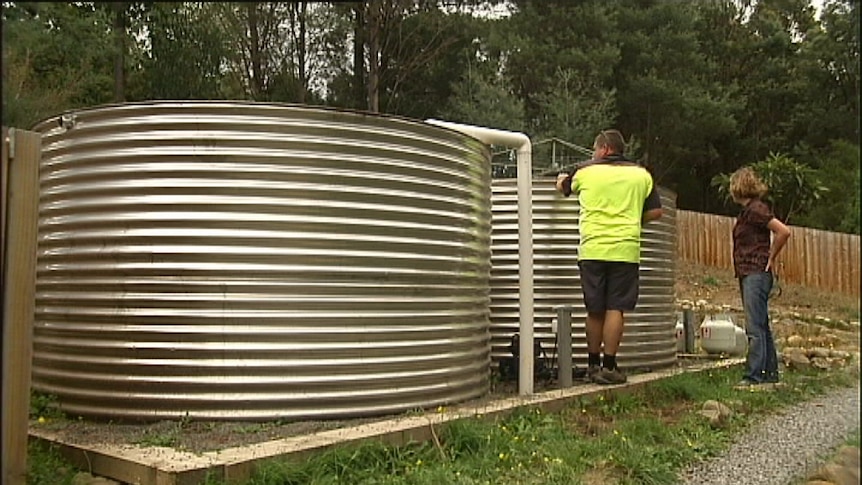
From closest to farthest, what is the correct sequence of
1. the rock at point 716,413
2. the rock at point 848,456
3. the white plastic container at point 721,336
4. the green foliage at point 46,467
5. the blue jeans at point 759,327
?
the rock at point 848,456
the green foliage at point 46,467
the blue jeans at point 759,327
the rock at point 716,413
the white plastic container at point 721,336

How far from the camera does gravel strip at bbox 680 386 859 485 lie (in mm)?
1453

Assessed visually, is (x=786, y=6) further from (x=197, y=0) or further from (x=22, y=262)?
(x=22, y=262)

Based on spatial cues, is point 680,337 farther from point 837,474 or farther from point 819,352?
point 837,474

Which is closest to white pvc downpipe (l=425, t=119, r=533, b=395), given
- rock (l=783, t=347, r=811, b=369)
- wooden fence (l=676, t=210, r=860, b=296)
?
wooden fence (l=676, t=210, r=860, b=296)

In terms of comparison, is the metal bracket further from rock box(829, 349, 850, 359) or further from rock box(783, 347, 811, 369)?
rock box(783, 347, 811, 369)

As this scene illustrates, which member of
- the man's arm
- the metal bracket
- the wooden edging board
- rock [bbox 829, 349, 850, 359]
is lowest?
the wooden edging board

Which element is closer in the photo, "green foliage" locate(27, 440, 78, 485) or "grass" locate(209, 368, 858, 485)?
"green foliage" locate(27, 440, 78, 485)

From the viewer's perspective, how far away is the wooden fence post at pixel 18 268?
164 cm

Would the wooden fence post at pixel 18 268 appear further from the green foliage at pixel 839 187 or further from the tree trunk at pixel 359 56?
the green foliage at pixel 839 187

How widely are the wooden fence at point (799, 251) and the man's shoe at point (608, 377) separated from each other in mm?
845

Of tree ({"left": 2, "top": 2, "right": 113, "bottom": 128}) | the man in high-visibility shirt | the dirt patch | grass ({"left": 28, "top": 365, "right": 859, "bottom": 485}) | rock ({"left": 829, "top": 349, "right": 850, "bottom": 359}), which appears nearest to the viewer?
tree ({"left": 2, "top": 2, "right": 113, "bottom": 128})

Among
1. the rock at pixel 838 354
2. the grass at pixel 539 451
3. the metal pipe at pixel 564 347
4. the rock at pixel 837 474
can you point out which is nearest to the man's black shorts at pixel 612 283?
the metal pipe at pixel 564 347

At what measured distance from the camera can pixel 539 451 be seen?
338 cm

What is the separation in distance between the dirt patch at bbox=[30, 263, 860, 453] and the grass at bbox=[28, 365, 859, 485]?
0.06 meters
